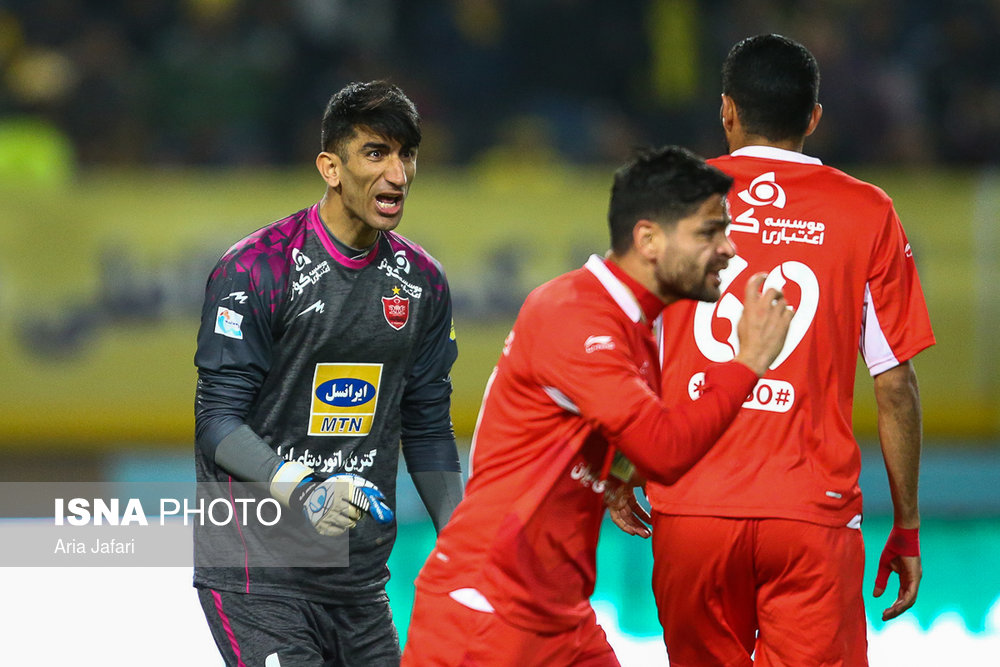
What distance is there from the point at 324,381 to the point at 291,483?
17.5 inches

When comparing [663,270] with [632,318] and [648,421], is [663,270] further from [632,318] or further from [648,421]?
[648,421]

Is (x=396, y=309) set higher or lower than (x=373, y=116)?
lower

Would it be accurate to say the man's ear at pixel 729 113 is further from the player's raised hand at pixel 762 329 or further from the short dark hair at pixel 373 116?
the player's raised hand at pixel 762 329

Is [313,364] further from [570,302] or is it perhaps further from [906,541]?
[906,541]

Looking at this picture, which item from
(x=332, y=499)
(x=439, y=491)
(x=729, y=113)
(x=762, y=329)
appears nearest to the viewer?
(x=762, y=329)

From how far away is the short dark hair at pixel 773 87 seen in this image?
157 inches

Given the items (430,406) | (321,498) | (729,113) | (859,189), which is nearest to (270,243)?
(430,406)

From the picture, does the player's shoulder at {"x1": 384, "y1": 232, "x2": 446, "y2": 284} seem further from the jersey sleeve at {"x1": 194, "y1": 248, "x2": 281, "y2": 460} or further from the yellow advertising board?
the yellow advertising board

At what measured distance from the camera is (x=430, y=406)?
14.1 feet

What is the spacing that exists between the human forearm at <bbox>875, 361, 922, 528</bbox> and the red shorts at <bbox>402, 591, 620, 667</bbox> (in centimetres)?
119

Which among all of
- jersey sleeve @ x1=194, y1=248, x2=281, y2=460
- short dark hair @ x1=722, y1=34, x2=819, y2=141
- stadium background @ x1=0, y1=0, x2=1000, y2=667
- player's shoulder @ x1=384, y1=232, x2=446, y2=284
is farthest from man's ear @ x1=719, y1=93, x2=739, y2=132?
stadium background @ x1=0, y1=0, x2=1000, y2=667

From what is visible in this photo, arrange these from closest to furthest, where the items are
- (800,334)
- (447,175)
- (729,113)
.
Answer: (800,334) < (729,113) < (447,175)

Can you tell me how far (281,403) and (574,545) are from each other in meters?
1.10

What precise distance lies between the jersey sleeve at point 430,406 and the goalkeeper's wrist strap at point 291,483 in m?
0.63
